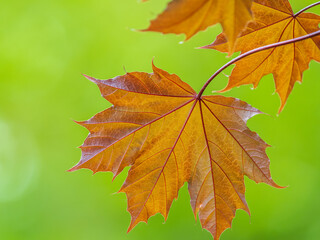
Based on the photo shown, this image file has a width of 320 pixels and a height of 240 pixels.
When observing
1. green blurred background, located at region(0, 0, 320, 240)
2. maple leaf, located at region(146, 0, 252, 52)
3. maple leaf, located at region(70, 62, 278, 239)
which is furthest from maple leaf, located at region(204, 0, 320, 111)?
green blurred background, located at region(0, 0, 320, 240)

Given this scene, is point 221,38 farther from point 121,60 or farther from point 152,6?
point 152,6

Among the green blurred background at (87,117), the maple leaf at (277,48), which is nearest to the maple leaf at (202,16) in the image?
the maple leaf at (277,48)

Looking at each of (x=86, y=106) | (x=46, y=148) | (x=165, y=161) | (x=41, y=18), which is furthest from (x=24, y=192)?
(x=165, y=161)

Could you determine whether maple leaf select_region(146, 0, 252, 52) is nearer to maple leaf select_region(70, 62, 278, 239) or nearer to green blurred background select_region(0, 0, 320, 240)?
maple leaf select_region(70, 62, 278, 239)

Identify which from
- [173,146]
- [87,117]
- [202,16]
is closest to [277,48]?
[173,146]

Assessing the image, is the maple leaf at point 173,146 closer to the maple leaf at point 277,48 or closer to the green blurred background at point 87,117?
the maple leaf at point 277,48

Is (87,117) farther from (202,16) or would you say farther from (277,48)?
(202,16)
